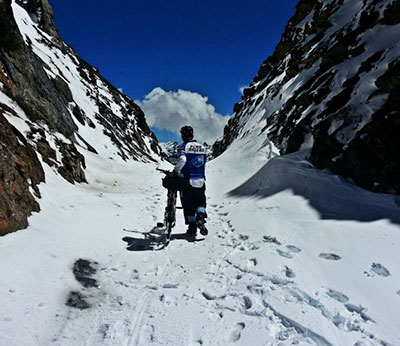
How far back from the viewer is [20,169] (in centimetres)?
656

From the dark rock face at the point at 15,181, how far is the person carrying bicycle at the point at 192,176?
10.6ft

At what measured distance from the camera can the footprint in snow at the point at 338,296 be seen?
12.5 feet

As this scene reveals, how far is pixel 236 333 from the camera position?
10.6 feet

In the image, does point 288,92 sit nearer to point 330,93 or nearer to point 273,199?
point 330,93

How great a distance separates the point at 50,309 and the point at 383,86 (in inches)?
359

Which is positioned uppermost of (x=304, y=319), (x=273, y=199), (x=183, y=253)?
(x=273, y=199)

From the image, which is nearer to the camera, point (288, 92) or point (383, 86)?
point (383, 86)

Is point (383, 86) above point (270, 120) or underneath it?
underneath

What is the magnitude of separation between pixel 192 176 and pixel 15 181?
3749mm

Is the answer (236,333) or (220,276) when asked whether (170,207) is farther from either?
(236,333)

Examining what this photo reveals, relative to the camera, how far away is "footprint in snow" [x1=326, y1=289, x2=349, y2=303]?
3816 mm

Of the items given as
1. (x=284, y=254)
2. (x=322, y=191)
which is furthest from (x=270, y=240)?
(x=322, y=191)

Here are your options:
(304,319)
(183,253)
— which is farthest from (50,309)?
(304,319)

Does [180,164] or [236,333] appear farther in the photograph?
[180,164]
